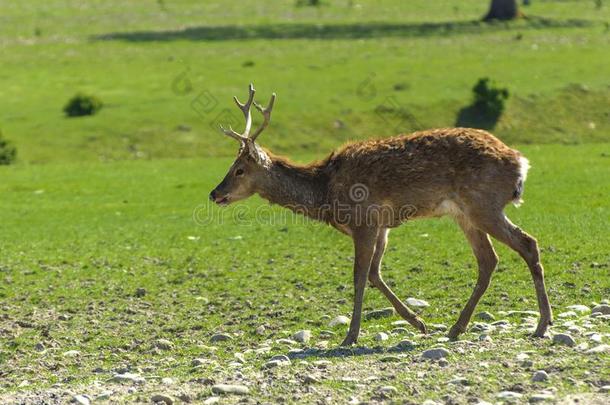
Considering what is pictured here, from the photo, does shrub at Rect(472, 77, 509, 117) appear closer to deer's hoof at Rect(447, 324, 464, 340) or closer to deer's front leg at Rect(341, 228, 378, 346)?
deer's front leg at Rect(341, 228, 378, 346)

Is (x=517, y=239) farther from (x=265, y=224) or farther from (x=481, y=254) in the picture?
(x=265, y=224)

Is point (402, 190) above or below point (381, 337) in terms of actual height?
above

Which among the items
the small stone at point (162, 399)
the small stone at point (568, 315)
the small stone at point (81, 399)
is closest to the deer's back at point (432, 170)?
the small stone at point (568, 315)

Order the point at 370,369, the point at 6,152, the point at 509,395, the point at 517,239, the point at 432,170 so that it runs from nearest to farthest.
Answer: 1. the point at 509,395
2. the point at 370,369
3. the point at 517,239
4. the point at 432,170
5. the point at 6,152

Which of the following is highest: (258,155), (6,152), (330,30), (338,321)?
(258,155)

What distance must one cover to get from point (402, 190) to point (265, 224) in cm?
943

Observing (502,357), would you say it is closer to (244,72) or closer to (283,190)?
(283,190)

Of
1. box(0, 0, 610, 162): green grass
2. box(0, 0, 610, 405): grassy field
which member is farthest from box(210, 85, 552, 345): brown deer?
box(0, 0, 610, 162): green grass

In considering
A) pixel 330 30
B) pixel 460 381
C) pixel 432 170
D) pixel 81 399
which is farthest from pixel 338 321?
pixel 330 30

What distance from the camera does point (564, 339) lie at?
12.1 meters

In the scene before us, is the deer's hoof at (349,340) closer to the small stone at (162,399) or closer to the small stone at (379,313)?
the small stone at (379,313)

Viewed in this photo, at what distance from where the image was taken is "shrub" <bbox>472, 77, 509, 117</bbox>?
1419 inches

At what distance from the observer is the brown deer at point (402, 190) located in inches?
517

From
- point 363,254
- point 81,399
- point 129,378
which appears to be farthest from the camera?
point 363,254
